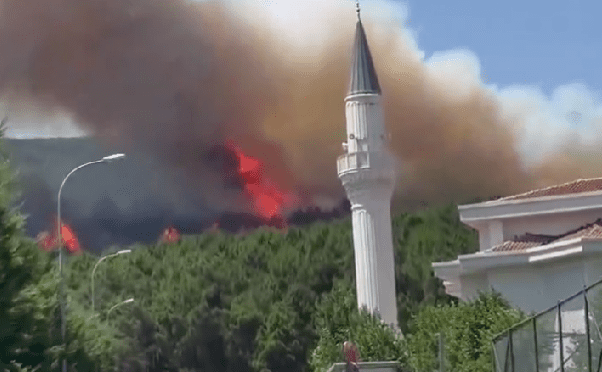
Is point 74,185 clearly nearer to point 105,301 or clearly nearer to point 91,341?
point 105,301

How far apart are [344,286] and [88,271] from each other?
55.9 ft

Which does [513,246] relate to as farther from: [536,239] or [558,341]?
[558,341]

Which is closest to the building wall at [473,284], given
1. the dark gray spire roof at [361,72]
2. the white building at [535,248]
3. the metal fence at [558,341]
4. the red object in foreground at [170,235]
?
the white building at [535,248]

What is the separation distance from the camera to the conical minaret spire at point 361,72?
304 ft

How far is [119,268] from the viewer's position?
102 metres

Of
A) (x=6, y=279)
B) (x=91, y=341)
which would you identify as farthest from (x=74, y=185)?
(x=6, y=279)

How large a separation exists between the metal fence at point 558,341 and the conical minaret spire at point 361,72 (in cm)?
5478

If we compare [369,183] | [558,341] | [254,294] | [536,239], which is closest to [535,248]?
[536,239]

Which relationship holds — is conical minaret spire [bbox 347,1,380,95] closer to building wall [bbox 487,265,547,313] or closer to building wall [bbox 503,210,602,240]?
building wall [bbox 503,210,602,240]

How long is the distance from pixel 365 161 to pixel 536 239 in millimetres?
32177

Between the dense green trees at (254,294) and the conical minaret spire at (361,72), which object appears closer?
the dense green trees at (254,294)

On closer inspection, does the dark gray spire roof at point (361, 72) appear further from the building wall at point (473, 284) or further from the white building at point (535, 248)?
the building wall at point (473, 284)

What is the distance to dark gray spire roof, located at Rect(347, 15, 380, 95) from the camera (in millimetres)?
92625

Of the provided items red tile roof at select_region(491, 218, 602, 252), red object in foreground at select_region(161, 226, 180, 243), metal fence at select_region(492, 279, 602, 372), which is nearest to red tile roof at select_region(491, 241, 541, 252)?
red tile roof at select_region(491, 218, 602, 252)
